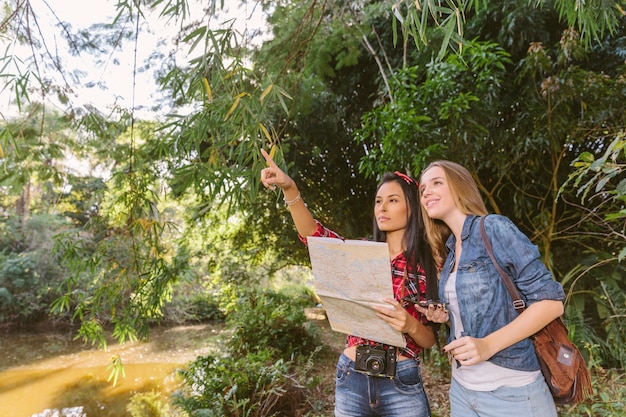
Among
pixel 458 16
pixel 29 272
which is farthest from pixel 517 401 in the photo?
pixel 29 272

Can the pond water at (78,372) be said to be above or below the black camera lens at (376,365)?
below

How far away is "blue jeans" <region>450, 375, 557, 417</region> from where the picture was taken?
1.01 meters

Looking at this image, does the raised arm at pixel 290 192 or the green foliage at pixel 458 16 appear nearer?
the green foliage at pixel 458 16

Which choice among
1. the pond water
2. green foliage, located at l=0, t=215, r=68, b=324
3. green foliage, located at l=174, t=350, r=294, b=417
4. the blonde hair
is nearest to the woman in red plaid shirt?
the blonde hair

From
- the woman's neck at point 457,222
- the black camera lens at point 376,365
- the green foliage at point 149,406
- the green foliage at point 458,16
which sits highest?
the green foliage at point 458,16

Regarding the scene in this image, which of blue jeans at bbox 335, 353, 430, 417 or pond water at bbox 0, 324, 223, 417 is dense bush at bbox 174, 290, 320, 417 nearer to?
pond water at bbox 0, 324, 223, 417

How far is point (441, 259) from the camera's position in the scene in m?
1.34

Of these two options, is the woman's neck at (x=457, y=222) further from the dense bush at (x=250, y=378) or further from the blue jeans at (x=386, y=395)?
the dense bush at (x=250, y=378)

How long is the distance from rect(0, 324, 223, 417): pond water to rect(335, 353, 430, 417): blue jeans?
4.05 m

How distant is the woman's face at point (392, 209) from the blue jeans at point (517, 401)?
0.54 m

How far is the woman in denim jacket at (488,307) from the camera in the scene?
100cm

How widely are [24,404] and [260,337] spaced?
121 inches

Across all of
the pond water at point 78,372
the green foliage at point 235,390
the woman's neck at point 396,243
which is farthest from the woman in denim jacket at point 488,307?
the pond water at point 78,372

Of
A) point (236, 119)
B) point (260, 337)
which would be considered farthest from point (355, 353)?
point (260, 337)
